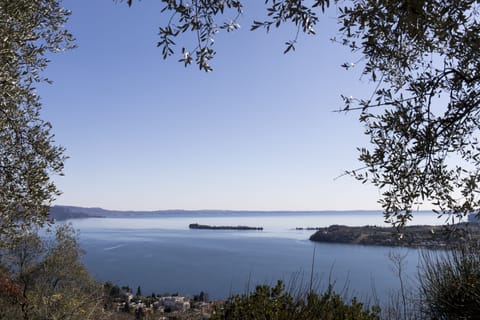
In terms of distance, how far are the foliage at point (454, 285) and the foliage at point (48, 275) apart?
40.3 feet

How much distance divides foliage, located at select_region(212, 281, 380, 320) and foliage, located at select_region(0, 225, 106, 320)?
36.8 ft

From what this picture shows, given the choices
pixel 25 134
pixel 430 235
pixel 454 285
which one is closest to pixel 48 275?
pixel 25 134

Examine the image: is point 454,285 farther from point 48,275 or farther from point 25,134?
point 48,275

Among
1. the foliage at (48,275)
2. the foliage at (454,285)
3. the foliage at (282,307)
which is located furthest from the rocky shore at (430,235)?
the foliage at (48,275)

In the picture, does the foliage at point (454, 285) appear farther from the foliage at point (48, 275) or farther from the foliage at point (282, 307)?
the foliage at point (48, 275)

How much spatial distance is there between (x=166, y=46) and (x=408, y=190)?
305cm

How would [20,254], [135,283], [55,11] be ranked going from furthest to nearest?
[135,283] → [20,254] → [55,11]

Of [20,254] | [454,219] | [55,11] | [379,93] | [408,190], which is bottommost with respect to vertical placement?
[20,254]

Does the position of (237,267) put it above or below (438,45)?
below

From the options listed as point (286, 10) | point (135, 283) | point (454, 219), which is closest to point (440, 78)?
point (454, 219)

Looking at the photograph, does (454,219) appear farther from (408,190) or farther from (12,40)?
(12,40)

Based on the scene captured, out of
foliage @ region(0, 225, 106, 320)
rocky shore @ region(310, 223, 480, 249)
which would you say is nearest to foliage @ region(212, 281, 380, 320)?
rocky shore @ region(310, 223, 480, 249)

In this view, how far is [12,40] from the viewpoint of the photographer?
4.40 metres

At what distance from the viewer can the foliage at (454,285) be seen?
232 inches
